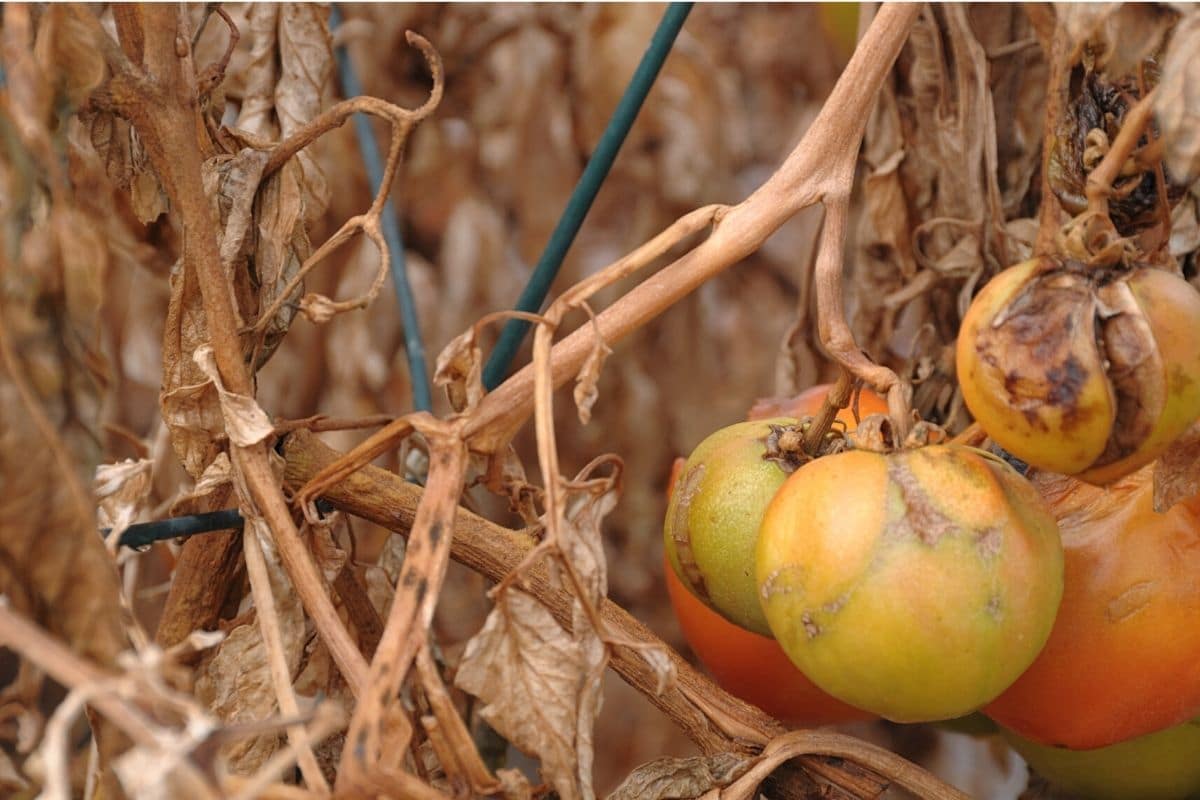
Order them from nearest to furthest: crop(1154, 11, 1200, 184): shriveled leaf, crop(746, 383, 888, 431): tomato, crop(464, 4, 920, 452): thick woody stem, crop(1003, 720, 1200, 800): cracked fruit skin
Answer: crop(1154, 11, 1200, 184): shriveled leaf < crop(464, 4, 920, 452): thick woody stem < crop(1003, 720, 1200, 800): cracked fruit skin < crop(746, 383, 888, 431): tomato

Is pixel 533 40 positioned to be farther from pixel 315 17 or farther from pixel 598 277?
pixel 598 277

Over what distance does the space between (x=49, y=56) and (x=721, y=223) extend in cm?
28

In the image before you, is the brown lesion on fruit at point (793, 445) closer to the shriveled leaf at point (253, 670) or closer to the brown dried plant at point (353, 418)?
the brown dried plant at point (353, 418)

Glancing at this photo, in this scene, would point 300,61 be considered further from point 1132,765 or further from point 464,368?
point 1132,765

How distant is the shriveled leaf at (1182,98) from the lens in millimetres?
428

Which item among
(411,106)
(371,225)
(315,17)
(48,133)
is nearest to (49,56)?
(48,133)

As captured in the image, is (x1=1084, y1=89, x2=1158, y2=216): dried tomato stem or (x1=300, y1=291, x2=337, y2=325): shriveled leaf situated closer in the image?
(x1=1084, y1=89, x2=1158, y2=216): dried tomato stem

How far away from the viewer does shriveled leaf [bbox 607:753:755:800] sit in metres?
0.58

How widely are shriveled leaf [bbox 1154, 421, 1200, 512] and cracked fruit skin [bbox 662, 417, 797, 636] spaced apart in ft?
0.53

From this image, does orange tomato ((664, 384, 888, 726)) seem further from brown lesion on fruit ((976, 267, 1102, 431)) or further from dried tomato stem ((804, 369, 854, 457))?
brown lesion on fruit ((976, 267, 1102, 431))

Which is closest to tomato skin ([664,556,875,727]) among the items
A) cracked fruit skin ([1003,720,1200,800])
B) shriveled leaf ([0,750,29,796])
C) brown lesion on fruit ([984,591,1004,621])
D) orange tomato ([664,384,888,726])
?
orange tomato ([664,384,888,726])

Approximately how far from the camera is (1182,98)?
1.41ft

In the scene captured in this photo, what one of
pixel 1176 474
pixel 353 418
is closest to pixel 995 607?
pixel 1176 474

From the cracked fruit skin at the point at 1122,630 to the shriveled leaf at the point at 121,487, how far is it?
0.42 m
